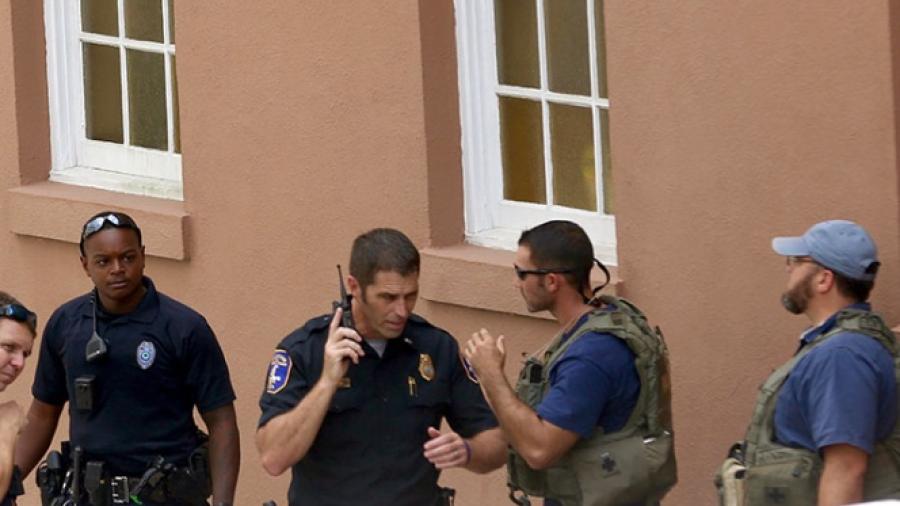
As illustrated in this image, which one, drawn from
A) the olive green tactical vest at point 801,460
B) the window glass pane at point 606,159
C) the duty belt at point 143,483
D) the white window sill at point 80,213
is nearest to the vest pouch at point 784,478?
the olive green tactical vest at point 801,460

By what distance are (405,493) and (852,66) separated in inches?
82.4

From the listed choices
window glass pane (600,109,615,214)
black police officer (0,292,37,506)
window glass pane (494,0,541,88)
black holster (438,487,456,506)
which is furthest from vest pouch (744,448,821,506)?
window glass pane (494,0,541,88)

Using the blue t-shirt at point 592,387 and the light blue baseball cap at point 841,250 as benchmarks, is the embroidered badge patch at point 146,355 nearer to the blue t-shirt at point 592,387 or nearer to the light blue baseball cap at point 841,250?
the blue t-shirt at point 592,387

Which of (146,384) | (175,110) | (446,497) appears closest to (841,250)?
(446,497)

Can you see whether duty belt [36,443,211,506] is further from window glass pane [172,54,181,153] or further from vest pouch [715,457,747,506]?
window glass pane [172,54,181,153]

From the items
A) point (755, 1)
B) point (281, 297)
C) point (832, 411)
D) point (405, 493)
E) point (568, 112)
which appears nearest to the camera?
point (832, 411)

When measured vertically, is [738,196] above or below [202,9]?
below

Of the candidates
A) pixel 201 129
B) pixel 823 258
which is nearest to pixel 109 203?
pixel 201 129

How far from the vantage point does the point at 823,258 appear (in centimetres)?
646

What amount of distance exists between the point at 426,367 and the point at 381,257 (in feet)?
1.39

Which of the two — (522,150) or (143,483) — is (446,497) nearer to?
(143,483)

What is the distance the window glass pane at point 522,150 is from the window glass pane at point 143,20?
2074mm

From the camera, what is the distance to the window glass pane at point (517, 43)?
851cm

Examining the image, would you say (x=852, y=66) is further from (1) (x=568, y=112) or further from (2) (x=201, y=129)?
(2) (x=201, y=129)
